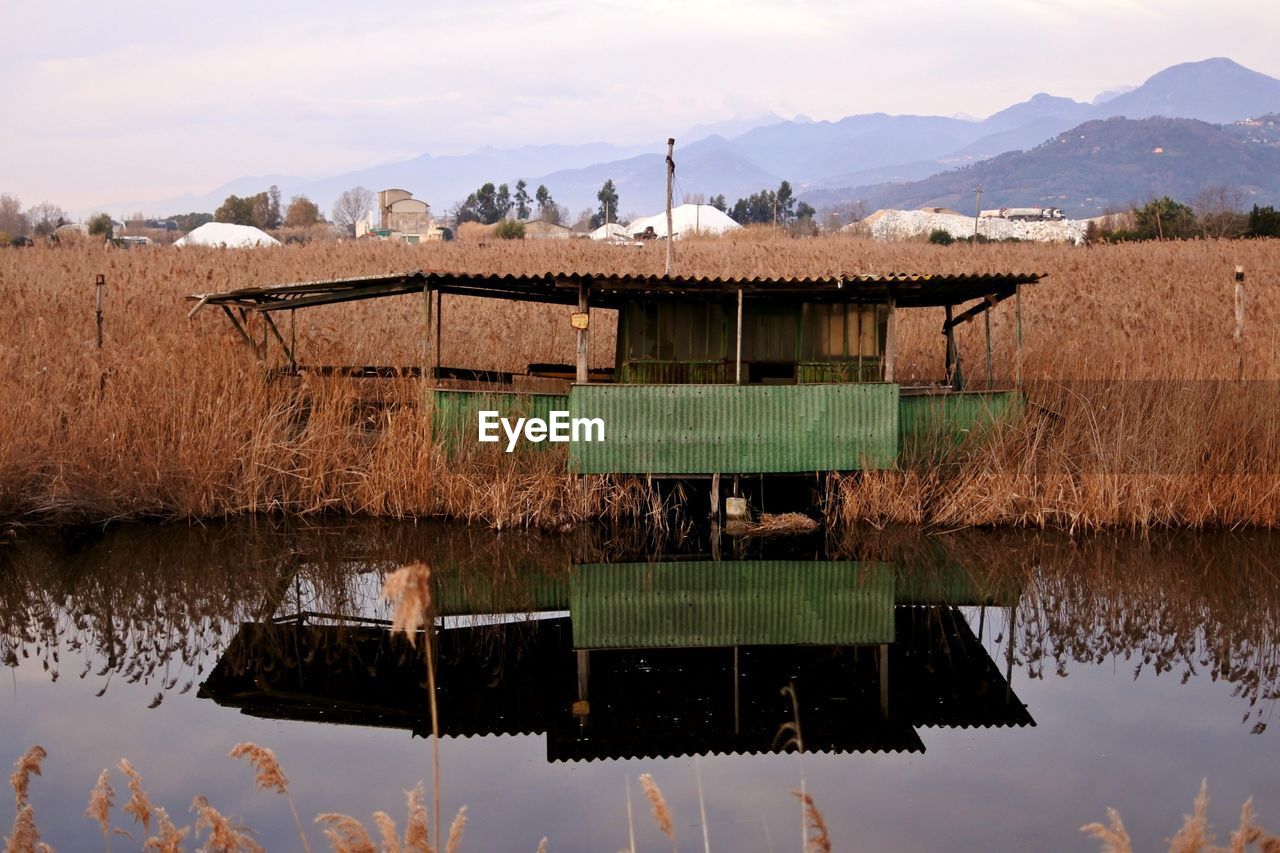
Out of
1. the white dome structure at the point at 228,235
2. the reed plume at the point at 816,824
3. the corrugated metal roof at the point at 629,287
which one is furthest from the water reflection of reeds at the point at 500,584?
the white dome structure at the point at 228,235

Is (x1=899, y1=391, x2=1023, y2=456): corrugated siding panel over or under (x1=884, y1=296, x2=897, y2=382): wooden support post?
under

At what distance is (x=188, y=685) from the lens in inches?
436

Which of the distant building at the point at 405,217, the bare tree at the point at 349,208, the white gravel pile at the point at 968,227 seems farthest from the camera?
the bare tree at the point at 349,208

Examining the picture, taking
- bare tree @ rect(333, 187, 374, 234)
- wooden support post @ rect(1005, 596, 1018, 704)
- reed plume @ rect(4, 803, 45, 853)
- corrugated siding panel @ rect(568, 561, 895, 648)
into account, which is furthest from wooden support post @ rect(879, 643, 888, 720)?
bare tree @ rect(333, 187, 374, 234)

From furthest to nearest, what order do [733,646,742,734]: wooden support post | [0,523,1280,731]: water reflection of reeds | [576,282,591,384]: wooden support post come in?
[576,282,591,384]: wooden support post < [0,523,1280,731]: water reflection of reeds < [733,646,742,734]: wooden support post

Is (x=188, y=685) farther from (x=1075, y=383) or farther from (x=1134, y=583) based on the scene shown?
(x=1075, y=383)

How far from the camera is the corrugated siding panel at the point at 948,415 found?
1716 centimetres

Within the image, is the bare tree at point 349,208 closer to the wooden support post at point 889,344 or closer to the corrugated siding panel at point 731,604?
the wooden support post at point 889,344

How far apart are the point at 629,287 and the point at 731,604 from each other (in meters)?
4.80

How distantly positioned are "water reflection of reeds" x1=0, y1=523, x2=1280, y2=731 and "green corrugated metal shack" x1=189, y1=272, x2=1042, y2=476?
125cm

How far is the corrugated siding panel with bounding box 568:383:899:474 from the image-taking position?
16.5m

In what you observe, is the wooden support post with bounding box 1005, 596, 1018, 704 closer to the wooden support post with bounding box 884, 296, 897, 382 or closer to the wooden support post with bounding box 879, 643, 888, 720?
the wooden support post with bounding box 879, 643, 888, 720

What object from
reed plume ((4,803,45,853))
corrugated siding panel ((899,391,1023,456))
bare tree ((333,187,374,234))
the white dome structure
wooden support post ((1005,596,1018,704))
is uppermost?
bare tree ((333,187,374,234))

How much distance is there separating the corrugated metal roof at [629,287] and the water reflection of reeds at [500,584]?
333 centimetres
